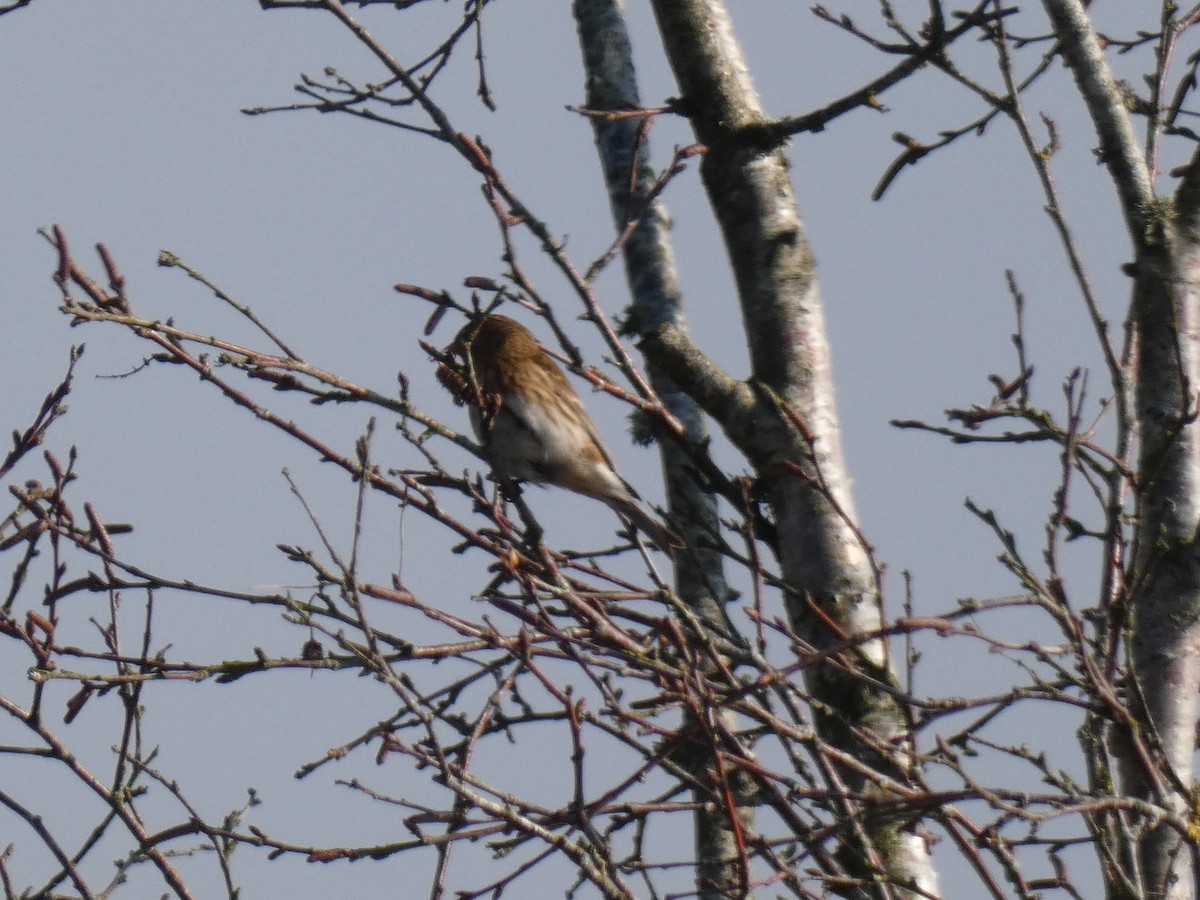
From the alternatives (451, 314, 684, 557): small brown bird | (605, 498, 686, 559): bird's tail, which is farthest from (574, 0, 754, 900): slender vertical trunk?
(451, 314, 684, 557): small brown bird

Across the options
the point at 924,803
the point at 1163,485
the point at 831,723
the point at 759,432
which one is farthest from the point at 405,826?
the point at 1163,485

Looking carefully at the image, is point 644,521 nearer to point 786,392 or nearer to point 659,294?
point 659,294

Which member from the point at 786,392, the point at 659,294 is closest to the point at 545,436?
the point at 659,294

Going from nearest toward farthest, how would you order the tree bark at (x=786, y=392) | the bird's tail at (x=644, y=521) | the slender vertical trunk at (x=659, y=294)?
the tree bark at (x=786, y=392)
the slender vertical trunk at (x=659, y=294)
the bird's tail at (x=644, y=521)

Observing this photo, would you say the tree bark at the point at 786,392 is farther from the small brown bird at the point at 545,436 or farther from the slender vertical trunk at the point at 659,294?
the small brown bird at the point at 545,436

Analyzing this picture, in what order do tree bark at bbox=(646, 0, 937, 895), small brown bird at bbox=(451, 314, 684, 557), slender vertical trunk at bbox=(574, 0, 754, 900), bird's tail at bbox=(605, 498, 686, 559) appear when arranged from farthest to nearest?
small brown bird at bbox=(451, 314, 684, 557)
bird's tail at bbox=(605, 498, 686, 559)
slender vertical trunk at bbox=(574, 0, 754, 900)
tree bark at bbox=(646, 0, 937, 895)

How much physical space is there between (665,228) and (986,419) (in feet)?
8.72

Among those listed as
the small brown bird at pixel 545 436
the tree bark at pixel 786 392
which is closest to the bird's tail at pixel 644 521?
the small brown bird at pixel 545 436

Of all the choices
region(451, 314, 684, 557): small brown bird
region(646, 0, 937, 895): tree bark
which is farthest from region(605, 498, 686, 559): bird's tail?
region(646, 0, 937, 895): tree bark

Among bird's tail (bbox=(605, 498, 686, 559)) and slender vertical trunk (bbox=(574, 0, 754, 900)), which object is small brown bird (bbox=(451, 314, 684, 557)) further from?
slender vertical trunk (bbox=(574, 0, 754, 900))

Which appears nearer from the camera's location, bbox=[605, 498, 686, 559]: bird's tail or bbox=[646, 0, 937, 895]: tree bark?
bbox=[646, 0, 937, 895]: tree bark

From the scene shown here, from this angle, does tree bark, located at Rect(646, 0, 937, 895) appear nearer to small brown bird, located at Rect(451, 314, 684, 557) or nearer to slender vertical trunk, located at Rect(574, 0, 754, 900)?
slender vertical trunk, located at Rect(574, 0, 754, 900)

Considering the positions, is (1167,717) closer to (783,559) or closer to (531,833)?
(783,559)

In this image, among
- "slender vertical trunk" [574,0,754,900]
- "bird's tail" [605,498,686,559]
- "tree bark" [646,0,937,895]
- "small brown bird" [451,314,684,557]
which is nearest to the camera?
"tree bark" [646,0,937,895]
